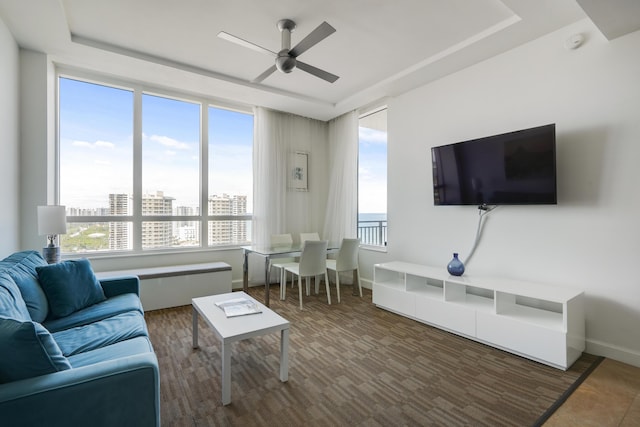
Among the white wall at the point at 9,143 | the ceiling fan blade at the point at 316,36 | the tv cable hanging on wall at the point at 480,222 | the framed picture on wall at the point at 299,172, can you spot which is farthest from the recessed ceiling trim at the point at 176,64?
the tv cable hanging on wall at the point at 480,222

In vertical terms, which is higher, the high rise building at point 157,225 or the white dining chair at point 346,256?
the high rise building at point 157,225

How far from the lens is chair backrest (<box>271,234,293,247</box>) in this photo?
4777 millimetres

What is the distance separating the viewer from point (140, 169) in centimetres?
407

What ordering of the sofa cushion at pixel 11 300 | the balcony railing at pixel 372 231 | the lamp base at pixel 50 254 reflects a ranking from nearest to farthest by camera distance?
the sofa cushion at pixel 11 300 < the lamp base at pixel 50 254 < the balcony railing at pixel 372 231

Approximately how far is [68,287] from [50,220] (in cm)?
104

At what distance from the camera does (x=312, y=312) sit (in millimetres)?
3615

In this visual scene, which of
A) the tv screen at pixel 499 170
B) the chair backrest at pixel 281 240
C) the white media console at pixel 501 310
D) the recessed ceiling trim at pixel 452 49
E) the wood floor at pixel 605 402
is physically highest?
the recessed ceiling trim at pixel 452 49

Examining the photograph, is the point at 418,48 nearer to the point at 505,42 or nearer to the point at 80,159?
the point at 505,42

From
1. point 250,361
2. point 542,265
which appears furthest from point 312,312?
point 542,265

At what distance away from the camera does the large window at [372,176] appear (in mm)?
4688

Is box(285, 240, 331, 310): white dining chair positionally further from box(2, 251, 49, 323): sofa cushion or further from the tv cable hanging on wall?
box(2, 251, 49, 323): sofa cushion

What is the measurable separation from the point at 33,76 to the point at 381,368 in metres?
4.54

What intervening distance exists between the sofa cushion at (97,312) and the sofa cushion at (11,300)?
27 centimetres

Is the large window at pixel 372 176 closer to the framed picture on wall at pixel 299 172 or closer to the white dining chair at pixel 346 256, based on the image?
the white dining chair at pixel 346 256
